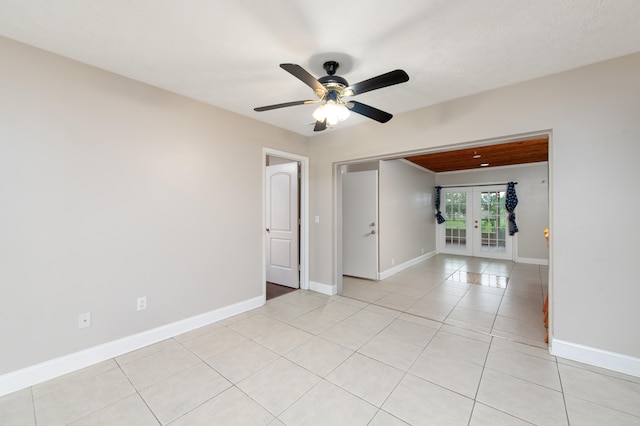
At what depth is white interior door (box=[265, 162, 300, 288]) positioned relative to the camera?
4.27 m

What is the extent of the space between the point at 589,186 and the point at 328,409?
2.82 m

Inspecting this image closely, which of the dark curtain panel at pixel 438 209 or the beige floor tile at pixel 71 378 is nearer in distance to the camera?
the beige floor tile at pixel 71 378

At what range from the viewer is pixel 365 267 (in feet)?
16.1

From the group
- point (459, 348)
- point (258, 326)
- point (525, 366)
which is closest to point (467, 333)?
point (459, 348)

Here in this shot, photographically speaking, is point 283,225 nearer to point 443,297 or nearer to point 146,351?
point 146,351

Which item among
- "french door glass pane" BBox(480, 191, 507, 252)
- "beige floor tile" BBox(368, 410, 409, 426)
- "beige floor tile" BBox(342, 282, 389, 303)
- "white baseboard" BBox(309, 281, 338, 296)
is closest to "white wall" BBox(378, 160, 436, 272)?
"beige floor tile" BBox(342, 282, 389, 303)

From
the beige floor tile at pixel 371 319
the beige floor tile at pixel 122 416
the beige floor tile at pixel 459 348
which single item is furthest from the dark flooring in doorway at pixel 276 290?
the beige floor tile at pixel 459 348

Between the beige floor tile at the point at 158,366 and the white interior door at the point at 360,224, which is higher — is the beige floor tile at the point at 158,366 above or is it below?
below

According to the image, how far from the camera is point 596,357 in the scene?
6.98 feet

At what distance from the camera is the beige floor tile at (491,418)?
A: 5.08 ft

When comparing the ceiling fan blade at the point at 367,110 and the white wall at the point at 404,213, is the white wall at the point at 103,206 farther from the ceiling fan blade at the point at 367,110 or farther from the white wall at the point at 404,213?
the white wall at the point at 404,213

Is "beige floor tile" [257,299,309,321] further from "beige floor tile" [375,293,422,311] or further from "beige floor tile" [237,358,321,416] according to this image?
"beige floor tile" [375,293,422,311]

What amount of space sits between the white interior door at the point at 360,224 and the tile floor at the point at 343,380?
171 cm

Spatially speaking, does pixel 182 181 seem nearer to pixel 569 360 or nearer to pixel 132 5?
pixel 132 5
